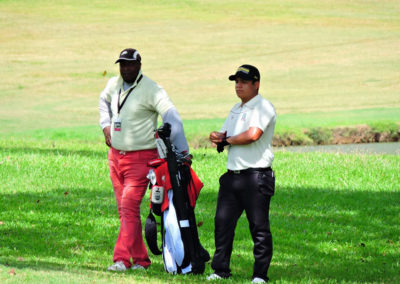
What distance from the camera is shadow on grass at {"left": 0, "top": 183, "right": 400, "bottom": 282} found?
8.62 metres

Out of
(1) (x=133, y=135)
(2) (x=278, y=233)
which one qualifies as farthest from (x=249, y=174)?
(2) (x=278, y=233)

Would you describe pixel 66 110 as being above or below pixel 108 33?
below

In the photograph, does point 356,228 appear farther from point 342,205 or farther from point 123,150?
point 123,150

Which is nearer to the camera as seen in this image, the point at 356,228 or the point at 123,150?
the point at 123,150

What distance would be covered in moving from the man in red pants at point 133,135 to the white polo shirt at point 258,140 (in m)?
→ 0.70

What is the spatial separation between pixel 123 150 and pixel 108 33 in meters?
58.5

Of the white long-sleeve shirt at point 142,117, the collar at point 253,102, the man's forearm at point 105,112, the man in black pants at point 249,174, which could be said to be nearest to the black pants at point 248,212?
the man in black pants at point 249,174

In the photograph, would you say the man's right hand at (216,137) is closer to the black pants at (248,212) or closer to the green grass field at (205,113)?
the black pants at (248,212)

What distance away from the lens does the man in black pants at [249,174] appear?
7.31 meters

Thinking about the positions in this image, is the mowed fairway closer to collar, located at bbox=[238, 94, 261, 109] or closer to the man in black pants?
the man in black pants

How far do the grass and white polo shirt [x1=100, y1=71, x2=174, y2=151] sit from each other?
1.24 metres

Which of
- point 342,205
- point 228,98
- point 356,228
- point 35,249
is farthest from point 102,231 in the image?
point 228,98

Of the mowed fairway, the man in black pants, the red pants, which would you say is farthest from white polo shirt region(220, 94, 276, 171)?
the mowed fairway

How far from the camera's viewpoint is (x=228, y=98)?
153 ft
